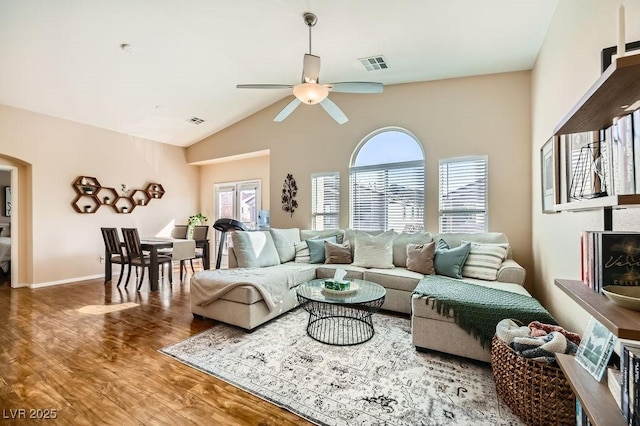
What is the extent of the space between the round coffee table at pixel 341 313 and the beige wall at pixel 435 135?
5.92ft

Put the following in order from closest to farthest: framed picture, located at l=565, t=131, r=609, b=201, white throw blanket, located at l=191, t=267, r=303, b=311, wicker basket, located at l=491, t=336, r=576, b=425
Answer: framed picture, located at l=565, t=131, r=609, b=201, wicker basket, located at l=491, t=336, r=576, b=425, white throw blanket, located at l=191, t=267, r=303, b=311

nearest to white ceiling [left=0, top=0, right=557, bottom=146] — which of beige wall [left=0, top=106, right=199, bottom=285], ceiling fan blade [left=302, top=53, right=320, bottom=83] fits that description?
beige wall [left=0, top=106, right=199, bottom=285]

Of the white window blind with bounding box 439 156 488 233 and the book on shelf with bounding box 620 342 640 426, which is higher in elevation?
the white window blind with bounding box 439 156 488 233

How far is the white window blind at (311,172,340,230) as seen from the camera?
5023 millimetres

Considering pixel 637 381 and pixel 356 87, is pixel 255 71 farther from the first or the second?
pixel 637 381

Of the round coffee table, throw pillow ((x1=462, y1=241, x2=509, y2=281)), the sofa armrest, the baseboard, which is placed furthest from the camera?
the baseboard

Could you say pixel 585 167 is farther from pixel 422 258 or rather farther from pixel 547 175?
pixel 422 258

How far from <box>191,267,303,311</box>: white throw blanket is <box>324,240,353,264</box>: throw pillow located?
0.94m

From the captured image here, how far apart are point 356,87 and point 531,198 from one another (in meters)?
2.73

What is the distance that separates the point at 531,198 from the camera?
3.67m

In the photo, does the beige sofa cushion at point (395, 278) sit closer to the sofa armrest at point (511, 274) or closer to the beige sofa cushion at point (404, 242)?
the beige sofa cushion at point (404, 242)

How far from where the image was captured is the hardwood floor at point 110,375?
171 cm

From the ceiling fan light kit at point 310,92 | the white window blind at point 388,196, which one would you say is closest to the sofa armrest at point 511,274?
the white window blind at point 388,196

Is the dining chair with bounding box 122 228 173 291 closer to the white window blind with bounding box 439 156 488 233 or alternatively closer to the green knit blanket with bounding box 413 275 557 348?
the green knit blanket with bounding box 413 275 557 348
